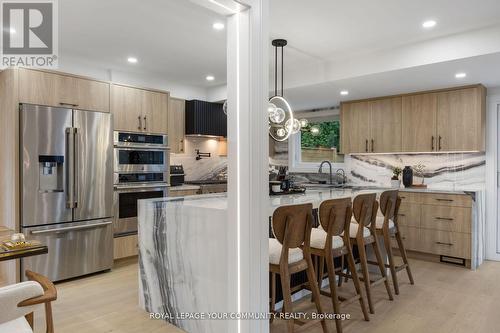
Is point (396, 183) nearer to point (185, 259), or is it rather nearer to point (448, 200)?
point (448, 200)

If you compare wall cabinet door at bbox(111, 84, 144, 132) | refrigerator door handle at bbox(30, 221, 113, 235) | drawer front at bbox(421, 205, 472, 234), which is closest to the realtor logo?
wall cabinet door at bbox(111, 84, 144, 132)

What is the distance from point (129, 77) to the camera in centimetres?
502

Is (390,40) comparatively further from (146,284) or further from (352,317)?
(146,284)

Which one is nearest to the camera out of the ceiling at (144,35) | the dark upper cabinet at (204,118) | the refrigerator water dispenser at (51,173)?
the ceiling at (144,35)

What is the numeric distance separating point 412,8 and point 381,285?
105 inches

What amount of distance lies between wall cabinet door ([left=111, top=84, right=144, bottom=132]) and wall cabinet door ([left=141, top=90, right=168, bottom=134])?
75mm

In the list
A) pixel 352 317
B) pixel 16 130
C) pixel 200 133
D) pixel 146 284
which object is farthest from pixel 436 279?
pixel 16 130

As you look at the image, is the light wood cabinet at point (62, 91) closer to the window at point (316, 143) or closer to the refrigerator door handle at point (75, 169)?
the refrigerator door handle at point (75, 169)

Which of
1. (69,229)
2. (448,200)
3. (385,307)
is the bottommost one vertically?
(385,307)

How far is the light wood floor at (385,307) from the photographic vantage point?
2707mm

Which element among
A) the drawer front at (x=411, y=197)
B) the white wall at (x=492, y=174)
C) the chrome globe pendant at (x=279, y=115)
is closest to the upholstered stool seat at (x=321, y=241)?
the chrome globe pendant at (x=279, y=115)

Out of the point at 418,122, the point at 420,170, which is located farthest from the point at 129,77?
the point at 420,170

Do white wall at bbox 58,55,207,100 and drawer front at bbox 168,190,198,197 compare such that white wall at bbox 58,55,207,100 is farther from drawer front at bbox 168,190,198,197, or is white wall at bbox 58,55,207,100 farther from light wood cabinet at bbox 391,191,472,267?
light wood cabinet at bbox 391,191,472,267

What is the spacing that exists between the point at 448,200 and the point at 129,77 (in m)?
4.66
